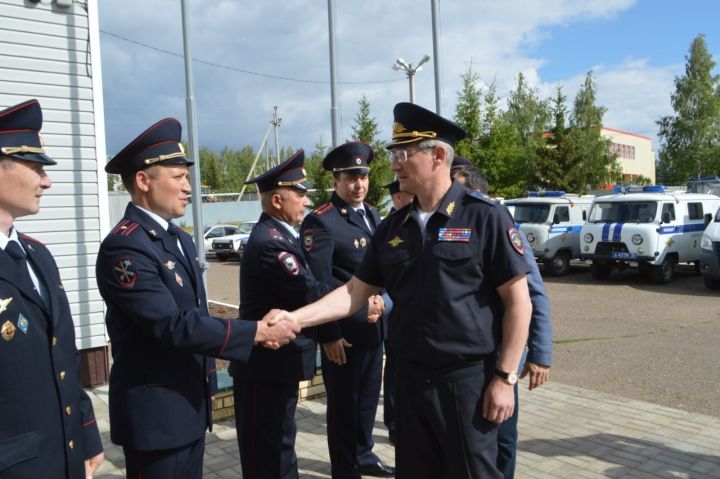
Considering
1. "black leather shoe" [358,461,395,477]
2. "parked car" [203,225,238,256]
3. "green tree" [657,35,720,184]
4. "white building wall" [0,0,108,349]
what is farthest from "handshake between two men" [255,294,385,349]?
"green tree" [657,35,720,184]

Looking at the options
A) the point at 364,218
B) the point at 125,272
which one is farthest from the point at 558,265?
the point at 125,272

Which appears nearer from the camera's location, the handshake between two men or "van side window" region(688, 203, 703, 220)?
the handshake between two men

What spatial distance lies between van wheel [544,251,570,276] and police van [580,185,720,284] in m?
0.88

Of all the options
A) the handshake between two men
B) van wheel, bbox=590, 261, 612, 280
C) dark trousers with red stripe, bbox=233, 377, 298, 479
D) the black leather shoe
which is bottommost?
the black leather shoe

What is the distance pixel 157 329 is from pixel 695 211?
1536cm

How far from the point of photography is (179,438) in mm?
2422

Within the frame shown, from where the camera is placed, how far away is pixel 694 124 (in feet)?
117

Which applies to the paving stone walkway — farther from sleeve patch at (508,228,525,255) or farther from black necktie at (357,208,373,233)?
sleeve patch at (508,228,525,255)

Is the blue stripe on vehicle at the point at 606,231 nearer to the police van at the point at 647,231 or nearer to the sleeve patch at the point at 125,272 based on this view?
the police van at the point at 647,231

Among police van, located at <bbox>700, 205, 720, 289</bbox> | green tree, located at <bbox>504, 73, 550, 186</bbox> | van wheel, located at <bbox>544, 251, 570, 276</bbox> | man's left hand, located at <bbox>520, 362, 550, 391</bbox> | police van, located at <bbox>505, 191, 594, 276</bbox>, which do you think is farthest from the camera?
green tree, located at <bbox>504, 73, 550, 186</bbox>

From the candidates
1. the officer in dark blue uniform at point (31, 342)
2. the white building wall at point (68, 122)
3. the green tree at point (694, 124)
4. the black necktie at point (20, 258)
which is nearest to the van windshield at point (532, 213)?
the white building wall at point (68, 122)

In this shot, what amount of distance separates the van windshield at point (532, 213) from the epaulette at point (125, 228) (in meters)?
14.8

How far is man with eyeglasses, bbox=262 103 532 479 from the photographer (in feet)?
7.75

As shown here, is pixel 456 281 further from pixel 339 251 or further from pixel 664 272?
pixel 664 272
